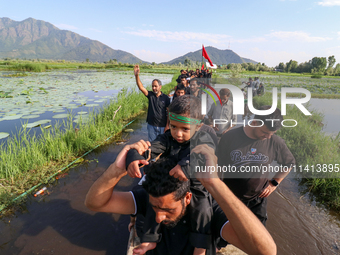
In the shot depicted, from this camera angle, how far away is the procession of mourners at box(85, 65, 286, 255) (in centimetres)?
84

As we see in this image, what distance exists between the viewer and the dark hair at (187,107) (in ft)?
5.08

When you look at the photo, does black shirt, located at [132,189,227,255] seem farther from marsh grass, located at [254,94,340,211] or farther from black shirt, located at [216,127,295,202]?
marsh grass, located at [254,94,340,211]

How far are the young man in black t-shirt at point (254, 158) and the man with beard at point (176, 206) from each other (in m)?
0.65

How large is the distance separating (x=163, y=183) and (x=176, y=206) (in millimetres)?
193

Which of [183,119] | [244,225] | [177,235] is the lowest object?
[177,235]

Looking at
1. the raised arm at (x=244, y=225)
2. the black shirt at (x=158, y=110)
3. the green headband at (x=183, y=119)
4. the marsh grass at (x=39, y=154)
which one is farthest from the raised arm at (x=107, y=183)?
the marsh grass at (x=39, y=154)

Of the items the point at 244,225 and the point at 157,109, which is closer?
the point at 244,225

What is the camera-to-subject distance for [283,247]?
2334 mm

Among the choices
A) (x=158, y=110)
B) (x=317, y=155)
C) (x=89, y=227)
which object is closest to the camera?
(x=89, y=227)

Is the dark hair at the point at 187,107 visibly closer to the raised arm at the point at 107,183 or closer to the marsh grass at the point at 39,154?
the raised arm at the point at 107,183

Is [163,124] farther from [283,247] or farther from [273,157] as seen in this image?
[283,247]

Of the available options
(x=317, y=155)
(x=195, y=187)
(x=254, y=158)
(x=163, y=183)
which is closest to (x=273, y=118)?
(x=254, y=158)

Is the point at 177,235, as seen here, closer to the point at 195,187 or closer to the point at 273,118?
the point at 195,187

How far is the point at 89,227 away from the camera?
253cm
